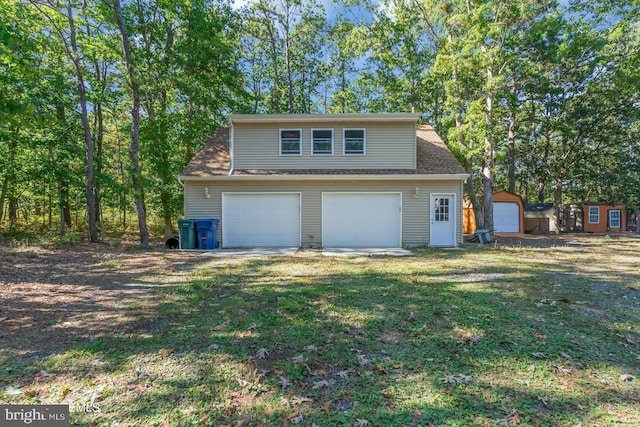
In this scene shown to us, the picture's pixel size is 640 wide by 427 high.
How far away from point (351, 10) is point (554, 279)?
16797 mm

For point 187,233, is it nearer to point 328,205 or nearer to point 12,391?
point 328,205

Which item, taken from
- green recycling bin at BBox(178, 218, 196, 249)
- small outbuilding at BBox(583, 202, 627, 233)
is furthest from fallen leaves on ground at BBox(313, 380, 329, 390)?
small outbuilding at BBox(583, 202, 627, 233)

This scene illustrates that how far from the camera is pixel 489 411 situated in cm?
209

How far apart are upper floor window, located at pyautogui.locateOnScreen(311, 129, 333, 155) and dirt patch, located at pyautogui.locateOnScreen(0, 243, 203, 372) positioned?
5333mm

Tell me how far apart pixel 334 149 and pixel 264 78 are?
1082cm

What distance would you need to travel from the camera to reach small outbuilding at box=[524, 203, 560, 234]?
18.7m

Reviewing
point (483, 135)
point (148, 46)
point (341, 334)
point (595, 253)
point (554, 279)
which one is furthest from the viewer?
point (148, 46)

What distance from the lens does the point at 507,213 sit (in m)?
16.9

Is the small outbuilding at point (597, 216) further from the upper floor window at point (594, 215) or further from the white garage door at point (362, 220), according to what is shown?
the white garage door at point (362, 220)

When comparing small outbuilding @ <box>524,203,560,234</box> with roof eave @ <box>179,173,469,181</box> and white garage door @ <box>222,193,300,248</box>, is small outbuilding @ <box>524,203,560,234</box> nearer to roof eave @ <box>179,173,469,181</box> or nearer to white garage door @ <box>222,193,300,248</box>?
roof eave @ <box>179,173,469,181</box>

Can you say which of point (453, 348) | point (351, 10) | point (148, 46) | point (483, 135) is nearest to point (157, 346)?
point (453, 348)

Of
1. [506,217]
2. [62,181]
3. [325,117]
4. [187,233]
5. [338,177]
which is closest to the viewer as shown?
[187,233]

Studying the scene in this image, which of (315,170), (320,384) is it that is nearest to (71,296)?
(320,384)

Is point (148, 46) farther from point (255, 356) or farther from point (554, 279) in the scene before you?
point (554, 279)
